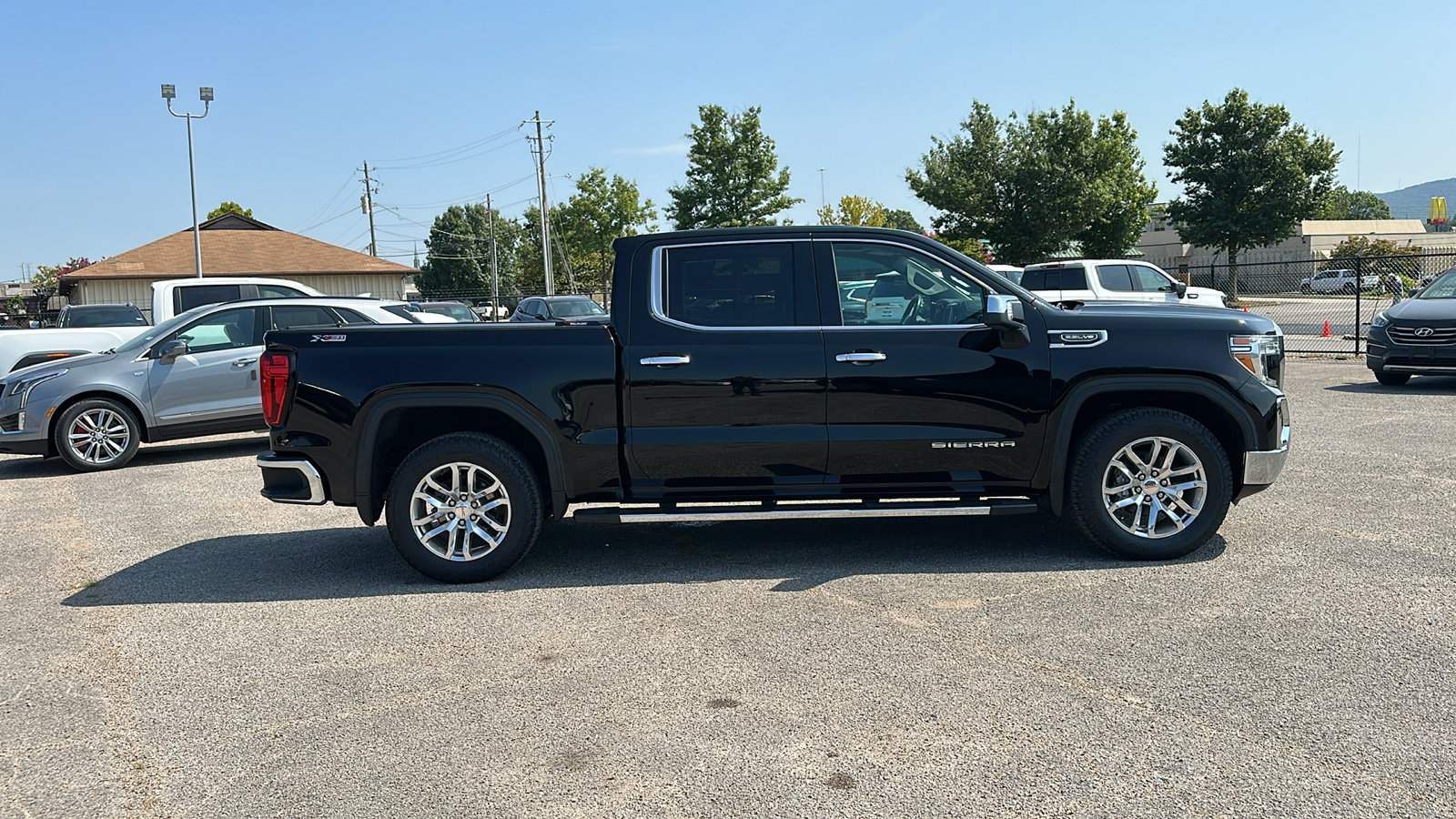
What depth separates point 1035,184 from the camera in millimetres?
45625

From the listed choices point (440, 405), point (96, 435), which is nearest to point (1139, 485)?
point (440, 405)

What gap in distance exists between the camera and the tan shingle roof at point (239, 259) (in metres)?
49.2

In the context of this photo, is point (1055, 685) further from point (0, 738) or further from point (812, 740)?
point (0, 738)

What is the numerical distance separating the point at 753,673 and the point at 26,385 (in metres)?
9.46

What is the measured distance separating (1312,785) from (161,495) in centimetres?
888

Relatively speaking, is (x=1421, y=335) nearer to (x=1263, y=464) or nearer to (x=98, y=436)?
(x=1263, y=464)

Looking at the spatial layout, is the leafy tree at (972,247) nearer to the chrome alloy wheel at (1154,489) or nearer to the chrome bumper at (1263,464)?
the chrome bumper at (1263,464)

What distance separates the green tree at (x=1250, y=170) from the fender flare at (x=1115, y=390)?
4684cm

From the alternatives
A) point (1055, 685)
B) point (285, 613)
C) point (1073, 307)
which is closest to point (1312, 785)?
point (1055, 685)

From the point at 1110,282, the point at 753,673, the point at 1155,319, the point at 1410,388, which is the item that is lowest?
the point at 753,673

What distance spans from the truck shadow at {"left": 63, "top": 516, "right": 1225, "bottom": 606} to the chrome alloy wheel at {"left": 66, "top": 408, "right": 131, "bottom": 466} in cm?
453

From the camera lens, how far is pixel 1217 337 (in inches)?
245

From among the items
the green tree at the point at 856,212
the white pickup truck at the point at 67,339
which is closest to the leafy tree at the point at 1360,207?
the green tree at the point at 856,212

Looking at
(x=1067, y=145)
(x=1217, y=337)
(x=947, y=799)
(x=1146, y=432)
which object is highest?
(x=1067, y=145)
